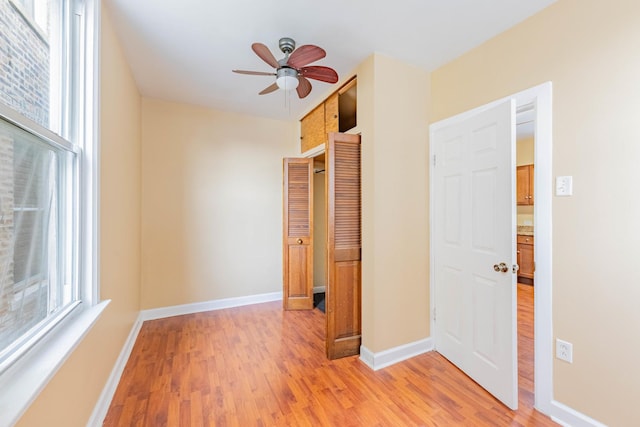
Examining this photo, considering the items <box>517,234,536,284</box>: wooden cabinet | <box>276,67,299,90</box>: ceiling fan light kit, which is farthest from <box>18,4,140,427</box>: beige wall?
<box>517,234,536,284</box>: wooden cabinet

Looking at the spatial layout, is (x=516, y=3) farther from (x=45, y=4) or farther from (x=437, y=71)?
(x=45, y=4)

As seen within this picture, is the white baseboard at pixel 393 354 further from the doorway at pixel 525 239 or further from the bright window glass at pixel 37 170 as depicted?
the bright window glass at pixel 37 170

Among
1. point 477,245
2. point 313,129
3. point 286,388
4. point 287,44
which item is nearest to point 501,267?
point 477,245

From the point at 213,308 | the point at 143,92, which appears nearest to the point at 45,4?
the point at 143,92

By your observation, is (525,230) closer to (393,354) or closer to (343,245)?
(393,354)

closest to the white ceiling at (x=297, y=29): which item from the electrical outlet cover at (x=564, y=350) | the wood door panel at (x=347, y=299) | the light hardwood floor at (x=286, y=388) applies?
the wood door panel at (x=347, y=299)

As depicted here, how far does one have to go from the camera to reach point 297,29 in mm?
1996

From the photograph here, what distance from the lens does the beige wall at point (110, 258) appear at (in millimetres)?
1157

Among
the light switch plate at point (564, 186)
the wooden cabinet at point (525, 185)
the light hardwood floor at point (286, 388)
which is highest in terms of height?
the wooden cabinet at point (525, 185)

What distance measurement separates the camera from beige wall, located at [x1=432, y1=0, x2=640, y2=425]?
1.44m

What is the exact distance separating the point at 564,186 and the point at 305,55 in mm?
1866

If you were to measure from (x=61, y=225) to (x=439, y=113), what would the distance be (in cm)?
288

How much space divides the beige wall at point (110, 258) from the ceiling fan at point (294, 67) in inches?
39.0

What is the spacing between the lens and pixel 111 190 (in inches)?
75.1
